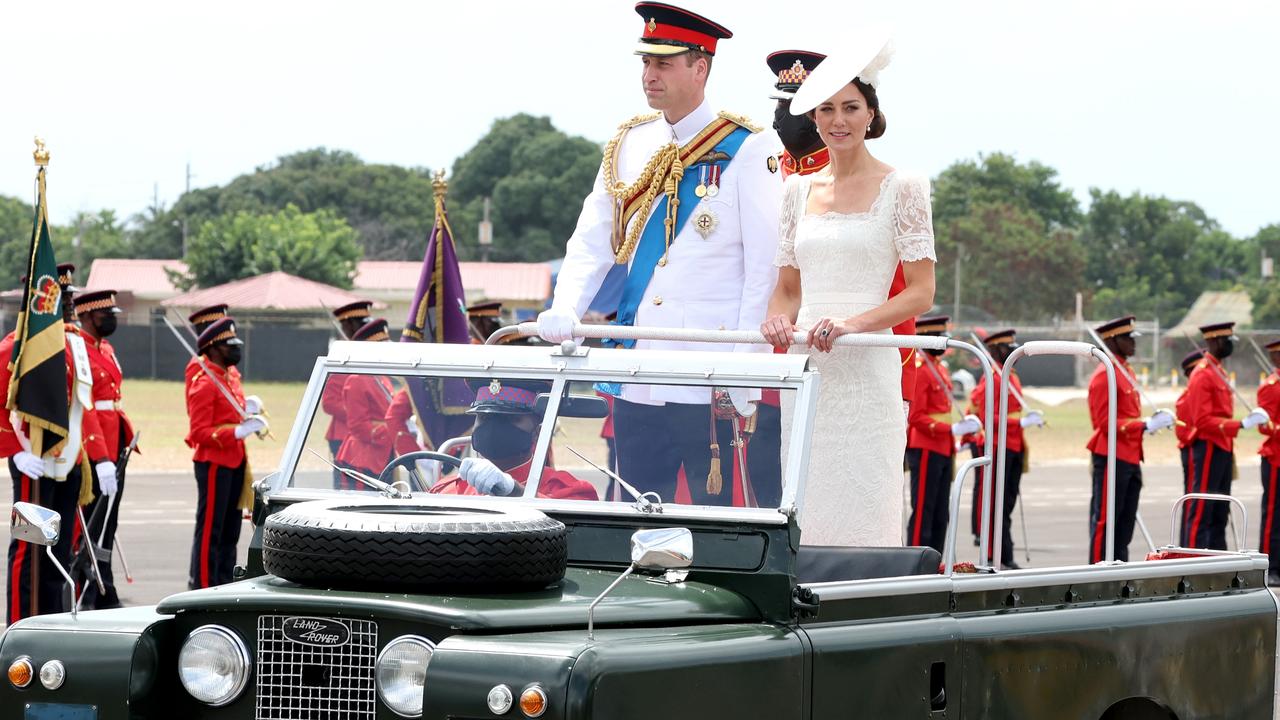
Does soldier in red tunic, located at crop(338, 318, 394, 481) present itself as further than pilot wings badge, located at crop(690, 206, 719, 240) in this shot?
No

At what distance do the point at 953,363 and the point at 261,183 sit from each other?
163 ft

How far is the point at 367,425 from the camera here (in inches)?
231

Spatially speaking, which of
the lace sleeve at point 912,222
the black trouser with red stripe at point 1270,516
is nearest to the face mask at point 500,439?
the lace sleeve at point 912,222

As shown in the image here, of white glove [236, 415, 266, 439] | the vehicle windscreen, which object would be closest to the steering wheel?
the vehicle windscreen

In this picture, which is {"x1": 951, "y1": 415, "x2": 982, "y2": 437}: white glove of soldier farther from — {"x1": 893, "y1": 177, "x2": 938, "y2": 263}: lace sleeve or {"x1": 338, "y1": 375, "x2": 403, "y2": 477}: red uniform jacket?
{"x1": 338, "y1": 375, "x2": 403, "y2": 477}: red uniform jacket

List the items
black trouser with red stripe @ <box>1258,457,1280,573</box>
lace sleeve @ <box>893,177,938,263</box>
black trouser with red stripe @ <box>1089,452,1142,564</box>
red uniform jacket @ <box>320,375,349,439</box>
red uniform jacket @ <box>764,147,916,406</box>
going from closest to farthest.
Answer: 1. red uniform jacket @ <box>320,375,349,439</box>
2. lace sleeve @ <box>893,177,938,263</box>
3. red uniform jacket @ <box>764,147,916,406</box>
4. black trouser with red stripe @ <box>1089,452,1142,564</box>
5. black trouser with red stripe @ <box>1258,457,1280,573</box>

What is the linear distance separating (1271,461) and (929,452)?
3.00 meters

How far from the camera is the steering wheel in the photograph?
5.63 meters

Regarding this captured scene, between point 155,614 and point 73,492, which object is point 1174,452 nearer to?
point 73,492

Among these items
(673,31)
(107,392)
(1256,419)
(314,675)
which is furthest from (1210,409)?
(314,675)

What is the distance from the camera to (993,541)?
5996 mm

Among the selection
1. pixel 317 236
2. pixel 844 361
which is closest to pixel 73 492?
pixel 844 361

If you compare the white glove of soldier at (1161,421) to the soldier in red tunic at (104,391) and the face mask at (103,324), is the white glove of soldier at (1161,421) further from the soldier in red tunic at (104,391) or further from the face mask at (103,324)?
the face mask at (103,324)

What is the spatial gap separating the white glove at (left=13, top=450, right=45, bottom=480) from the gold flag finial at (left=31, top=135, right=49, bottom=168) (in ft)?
5.63
